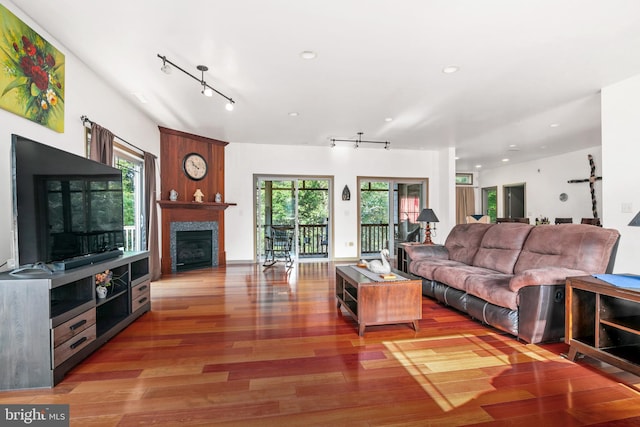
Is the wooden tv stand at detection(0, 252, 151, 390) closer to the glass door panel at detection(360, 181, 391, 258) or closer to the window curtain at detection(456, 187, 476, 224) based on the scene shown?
the glass door panel at detection(360, 181, 391, 258)

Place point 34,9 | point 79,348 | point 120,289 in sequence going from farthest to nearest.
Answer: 1. point 120,289
2. point 34,9
3. point 79,348

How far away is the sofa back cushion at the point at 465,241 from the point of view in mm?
4062

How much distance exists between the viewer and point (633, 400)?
1.79 m

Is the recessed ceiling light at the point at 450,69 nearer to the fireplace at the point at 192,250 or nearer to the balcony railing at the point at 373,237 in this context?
the balcony railing at the point at 373,237

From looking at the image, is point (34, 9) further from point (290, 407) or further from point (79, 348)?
point (290, 407)

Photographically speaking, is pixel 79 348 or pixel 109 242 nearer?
pixel 79 348

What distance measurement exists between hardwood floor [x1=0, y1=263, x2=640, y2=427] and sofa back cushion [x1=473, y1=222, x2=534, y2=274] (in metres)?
0.87

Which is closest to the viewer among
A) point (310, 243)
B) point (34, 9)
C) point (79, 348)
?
point (79, 348)

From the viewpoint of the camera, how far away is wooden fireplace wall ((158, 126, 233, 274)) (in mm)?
5656

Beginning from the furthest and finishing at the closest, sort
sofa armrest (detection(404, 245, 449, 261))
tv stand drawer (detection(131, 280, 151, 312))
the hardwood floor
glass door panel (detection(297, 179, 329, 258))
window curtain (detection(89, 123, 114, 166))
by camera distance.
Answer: glass door panel (detection(297, 179, 329, 258))
sofa armrest (detection(404, 245, 449, 261))
window curtain (detection(89, 123, 114, 166))
tv stand drawer (detection(131, 280, 151, 312))
the hardwood floor

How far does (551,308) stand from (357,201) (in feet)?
16.1

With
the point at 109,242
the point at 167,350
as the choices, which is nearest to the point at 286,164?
the point at 109,242

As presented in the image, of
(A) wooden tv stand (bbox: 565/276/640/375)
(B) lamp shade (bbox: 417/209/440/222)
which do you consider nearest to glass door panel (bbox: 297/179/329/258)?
(B) lamp shade (bbox: 417/209/440/222)

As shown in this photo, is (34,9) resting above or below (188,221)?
above
